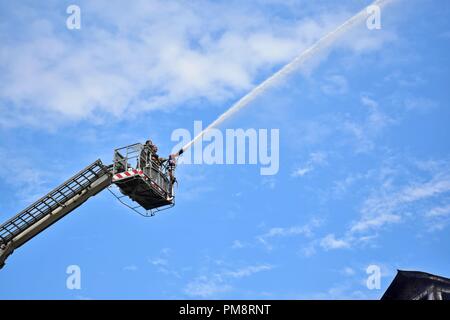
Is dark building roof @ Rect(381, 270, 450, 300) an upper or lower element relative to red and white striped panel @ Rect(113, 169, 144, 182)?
lower

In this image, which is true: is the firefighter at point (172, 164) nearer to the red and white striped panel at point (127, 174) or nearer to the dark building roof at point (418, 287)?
the red and white striped panel at point (127, 174)

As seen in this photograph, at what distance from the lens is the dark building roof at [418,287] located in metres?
22.2

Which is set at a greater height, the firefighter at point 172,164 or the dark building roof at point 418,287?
the firefighter at point 172,164

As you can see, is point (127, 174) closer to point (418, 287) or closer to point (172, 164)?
point (172, 164)

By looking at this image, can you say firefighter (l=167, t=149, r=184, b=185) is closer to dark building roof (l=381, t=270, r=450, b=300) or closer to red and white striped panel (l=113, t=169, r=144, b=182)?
Answer: red and white striped panel (l=113, t=169, r=144, b=182)

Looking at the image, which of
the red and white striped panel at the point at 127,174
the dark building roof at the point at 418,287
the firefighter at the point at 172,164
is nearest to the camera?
the dark building roof at the point at 418,287

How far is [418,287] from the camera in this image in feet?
74.3

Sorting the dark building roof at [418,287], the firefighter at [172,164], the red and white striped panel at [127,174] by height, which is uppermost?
the firefighter at [172,164]

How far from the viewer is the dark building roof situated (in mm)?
22188
